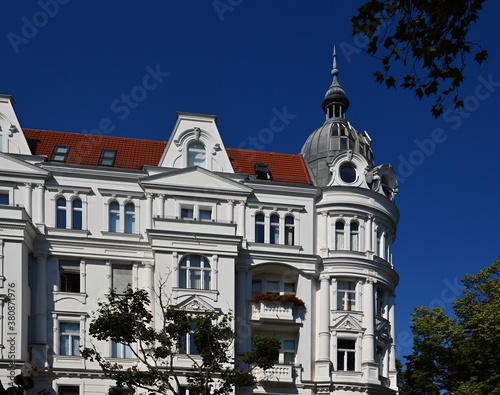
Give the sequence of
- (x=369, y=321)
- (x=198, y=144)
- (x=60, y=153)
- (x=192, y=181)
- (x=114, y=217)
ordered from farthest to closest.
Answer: (x=198, y=144), (x=60, y=153), (x=369, y=321), (x=192, y=181), (x=114, y=217)

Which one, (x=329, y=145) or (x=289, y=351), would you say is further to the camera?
(x=329, y=145)

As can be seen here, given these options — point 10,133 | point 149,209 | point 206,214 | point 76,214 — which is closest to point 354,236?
point 206,214

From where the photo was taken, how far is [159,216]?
4400 cm

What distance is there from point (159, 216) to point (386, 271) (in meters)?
12.1

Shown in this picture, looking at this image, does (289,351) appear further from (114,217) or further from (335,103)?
(335,103)

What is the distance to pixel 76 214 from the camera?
145ft

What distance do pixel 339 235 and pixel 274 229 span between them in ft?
11.0

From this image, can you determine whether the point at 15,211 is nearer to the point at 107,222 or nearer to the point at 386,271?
the point at 107,222

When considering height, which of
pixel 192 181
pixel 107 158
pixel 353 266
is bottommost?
pixel 353 266

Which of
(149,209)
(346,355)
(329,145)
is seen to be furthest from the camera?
(329,145)

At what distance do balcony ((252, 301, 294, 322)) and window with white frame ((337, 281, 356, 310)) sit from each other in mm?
2932

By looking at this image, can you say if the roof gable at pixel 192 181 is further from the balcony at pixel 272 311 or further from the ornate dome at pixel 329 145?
the balcony at pixel 272 311

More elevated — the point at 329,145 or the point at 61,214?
the point at 329,145

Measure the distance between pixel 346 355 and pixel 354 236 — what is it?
19.8 ft
